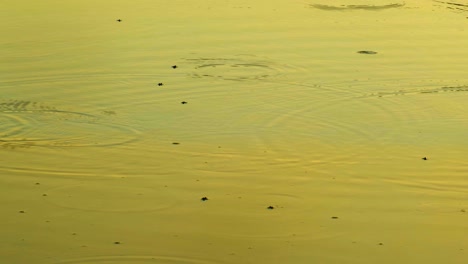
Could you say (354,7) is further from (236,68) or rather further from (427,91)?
(427,91)

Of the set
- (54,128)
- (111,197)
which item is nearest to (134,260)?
(111,197)

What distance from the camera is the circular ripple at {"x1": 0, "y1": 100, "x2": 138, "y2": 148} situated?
952cm

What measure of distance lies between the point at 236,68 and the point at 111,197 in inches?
166

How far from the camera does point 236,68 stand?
1210cm

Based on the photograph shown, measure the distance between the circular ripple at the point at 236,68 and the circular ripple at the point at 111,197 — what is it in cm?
347

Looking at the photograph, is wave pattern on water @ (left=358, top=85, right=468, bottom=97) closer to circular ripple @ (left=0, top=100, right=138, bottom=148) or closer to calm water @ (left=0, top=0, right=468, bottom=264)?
calm water @ (left=0, top=0, right=468, bottom=264)

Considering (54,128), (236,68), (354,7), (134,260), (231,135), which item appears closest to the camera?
(134,260)

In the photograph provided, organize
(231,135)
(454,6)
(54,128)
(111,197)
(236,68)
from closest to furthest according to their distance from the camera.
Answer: (111,197) → (231,135) → (54,128) → (236,68) → (454,6)

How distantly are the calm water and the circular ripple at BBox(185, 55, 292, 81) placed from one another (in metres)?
0.03

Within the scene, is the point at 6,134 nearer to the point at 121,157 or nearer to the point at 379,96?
the point at 121,157

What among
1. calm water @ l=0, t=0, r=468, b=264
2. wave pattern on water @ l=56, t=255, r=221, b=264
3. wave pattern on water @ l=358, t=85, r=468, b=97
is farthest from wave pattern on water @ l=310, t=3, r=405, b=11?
wave pattern on water @ l=56, t=255, r=221, b=264

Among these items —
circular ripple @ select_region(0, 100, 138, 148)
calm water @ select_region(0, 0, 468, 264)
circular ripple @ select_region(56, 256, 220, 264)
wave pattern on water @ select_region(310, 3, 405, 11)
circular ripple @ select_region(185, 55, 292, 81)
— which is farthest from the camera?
wave pattern on water @ select_region(310, 3, 405, 11)

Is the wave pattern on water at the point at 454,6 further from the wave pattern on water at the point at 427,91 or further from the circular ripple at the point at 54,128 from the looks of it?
the circular ripple at the point at 54,128

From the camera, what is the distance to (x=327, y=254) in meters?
7.12
